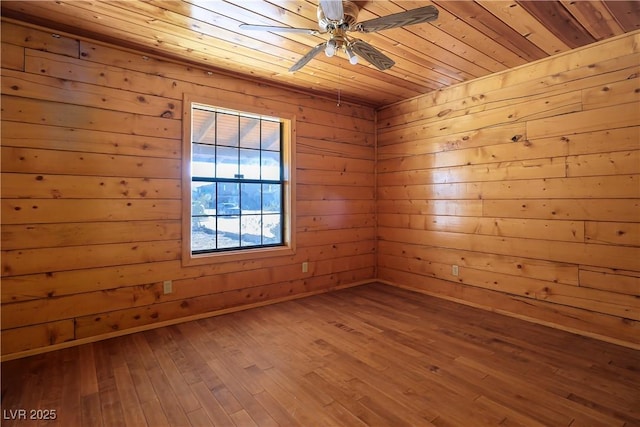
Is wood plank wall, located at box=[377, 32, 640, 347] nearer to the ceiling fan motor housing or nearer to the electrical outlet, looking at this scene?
the ceiling fan motor housing

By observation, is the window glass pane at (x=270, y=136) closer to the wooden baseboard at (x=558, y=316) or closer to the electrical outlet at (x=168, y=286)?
the electrical outlet at (x=168, y=286)

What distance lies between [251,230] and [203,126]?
1225 mm

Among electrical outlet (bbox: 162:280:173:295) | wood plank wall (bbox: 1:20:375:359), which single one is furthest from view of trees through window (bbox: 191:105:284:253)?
electrical outlet (bbox: 162:280:173:295)

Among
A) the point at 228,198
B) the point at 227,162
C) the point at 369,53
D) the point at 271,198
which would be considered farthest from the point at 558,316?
the point at 227,162

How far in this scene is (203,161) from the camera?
332 cm

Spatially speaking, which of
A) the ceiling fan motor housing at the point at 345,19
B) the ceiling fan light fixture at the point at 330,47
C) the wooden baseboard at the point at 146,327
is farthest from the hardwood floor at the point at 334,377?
the ceiling fan motor housing at the point at 345,19

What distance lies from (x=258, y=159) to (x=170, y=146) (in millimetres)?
981

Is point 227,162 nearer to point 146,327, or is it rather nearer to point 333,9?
point 146,327

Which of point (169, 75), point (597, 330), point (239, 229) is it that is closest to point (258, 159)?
point (239, 229)

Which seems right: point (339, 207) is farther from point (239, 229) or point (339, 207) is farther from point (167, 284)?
point (167, 284)

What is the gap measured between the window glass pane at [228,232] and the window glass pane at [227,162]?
47 cm

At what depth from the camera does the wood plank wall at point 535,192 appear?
2605 mm

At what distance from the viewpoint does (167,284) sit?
9.95 feet

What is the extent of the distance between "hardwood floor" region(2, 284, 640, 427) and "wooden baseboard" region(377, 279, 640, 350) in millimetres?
116
